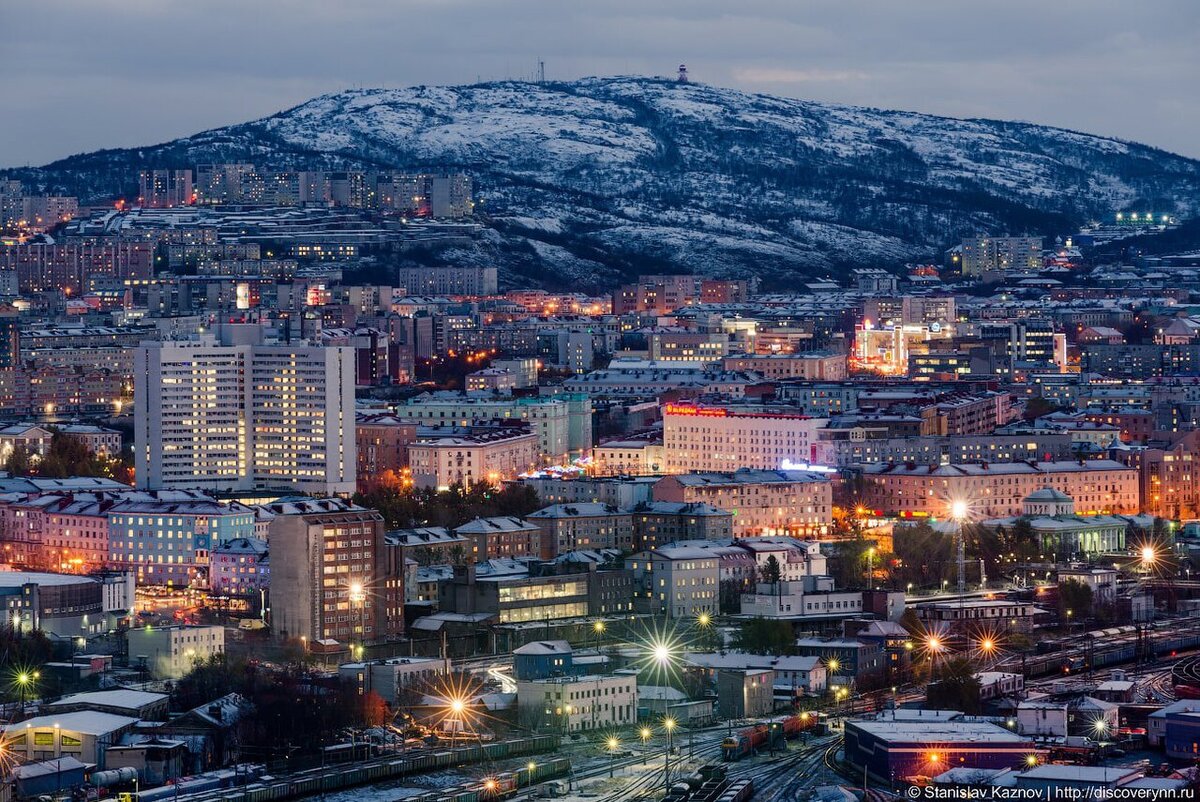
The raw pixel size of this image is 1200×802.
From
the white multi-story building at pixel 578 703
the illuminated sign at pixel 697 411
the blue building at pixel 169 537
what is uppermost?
the illuminated sign at pixel 697 411

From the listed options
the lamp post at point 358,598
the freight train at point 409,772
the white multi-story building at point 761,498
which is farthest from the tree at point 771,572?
the freight train at point 409,772

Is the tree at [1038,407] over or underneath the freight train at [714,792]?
over

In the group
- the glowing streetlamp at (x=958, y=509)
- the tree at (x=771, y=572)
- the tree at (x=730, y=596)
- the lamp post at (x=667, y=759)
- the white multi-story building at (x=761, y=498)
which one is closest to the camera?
the lamp post at (x=667, y=759)

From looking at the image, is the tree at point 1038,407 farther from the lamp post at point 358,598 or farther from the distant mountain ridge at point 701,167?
the distant mountain ridge at point 701,167

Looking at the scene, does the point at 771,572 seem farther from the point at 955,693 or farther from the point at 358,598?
the point at 955,693

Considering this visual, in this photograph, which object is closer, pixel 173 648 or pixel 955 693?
pixel 955 693

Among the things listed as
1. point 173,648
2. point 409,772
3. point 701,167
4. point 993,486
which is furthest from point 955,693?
point 701,167

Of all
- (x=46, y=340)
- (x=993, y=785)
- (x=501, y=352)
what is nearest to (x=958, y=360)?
(x=501, y=352)
